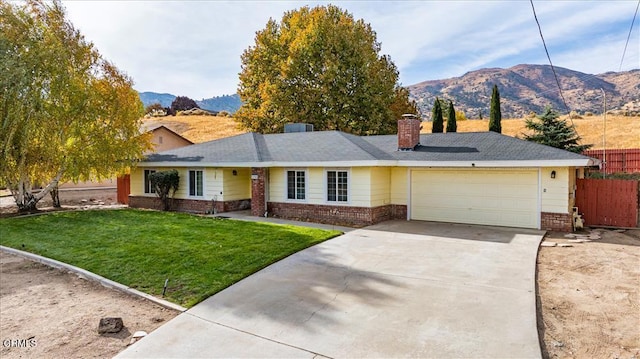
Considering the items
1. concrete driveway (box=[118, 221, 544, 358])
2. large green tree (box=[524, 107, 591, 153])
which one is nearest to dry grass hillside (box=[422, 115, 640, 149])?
large green tree (box=[524, 107, 591, 153])

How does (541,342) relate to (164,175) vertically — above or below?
below

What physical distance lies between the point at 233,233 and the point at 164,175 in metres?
7.65

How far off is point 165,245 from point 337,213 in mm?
6156

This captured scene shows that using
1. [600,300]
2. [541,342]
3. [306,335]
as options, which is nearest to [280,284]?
[306,335]

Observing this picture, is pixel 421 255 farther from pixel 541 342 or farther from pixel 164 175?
pixel 164 175

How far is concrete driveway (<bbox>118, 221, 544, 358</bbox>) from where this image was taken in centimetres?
466

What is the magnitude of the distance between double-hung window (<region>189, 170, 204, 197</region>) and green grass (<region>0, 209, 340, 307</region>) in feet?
7.43

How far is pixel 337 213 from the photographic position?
13.8 meters

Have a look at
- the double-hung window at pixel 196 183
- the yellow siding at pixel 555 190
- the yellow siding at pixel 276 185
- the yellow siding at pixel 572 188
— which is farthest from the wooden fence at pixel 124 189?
the yellow siding at pixel 572 188

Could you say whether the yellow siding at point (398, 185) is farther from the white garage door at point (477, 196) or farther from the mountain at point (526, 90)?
the mountain at point (526, 90)

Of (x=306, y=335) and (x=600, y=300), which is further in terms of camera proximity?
(x=600, y=300)

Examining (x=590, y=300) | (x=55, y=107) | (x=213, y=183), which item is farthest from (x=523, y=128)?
(x=55, y=107)

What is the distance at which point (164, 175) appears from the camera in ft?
56.3

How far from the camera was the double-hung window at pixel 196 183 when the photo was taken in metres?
17.1
